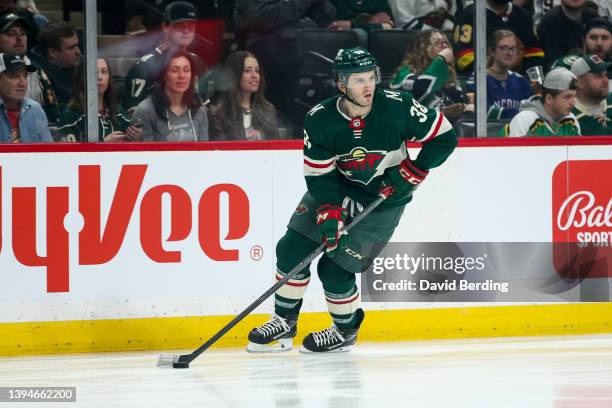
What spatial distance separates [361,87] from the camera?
15.8 feet

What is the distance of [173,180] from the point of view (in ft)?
17.7

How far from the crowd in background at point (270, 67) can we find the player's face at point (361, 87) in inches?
29.6

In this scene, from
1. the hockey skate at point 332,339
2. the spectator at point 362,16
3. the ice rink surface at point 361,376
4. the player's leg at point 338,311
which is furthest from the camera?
the spectator at point 362,16

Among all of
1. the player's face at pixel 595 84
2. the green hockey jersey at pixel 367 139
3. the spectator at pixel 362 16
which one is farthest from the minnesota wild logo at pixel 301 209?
the player's face at pixel 595 84

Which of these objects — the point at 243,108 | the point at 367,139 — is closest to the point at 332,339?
the point at 367,139

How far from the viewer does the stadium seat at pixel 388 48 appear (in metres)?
5.63

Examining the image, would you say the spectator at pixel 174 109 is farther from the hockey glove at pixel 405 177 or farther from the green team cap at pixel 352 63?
the hockey glove at pixel 405 177

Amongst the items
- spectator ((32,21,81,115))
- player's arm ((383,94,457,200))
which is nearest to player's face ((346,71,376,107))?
player's arm ((383,94,457,200))

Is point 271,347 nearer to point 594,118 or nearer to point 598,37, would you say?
point 594,118

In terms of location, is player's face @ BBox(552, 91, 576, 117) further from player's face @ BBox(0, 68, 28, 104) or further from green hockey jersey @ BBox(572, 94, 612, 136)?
player's face @ BBox(0, 68, 28, 104)

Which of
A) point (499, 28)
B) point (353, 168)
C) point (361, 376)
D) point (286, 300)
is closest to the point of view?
point (361, 376)

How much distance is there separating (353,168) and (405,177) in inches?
8.3

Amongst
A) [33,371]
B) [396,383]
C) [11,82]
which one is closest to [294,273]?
[396,383]

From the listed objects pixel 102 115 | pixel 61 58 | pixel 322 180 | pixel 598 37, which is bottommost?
pixel 322 180
